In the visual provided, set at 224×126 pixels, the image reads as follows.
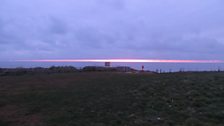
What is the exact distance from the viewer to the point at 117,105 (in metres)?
12.9

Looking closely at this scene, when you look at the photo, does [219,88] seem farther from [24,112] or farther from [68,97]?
[24,112]

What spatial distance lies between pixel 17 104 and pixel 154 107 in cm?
611

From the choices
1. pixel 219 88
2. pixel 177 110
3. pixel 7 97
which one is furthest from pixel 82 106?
pixel 219 88

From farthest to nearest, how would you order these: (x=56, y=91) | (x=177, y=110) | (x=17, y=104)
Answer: (x=56, y=91) → (x=17, y=104) → (x=177, y=110)

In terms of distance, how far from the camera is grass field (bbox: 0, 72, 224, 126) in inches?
419

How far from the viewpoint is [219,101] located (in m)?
13.1

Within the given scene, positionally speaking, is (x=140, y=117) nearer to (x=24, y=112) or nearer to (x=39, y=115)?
(x=39, y=115)

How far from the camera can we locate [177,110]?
11.6 meters

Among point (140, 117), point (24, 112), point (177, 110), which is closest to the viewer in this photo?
point (140, 117)

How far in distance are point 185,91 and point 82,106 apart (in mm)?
5067

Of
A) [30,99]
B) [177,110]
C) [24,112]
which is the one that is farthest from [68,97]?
[177,110]

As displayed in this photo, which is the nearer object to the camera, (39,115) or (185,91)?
(39,115)

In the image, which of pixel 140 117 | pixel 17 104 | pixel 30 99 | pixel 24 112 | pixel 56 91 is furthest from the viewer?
pixel 56 91

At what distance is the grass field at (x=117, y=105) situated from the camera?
1064cm
